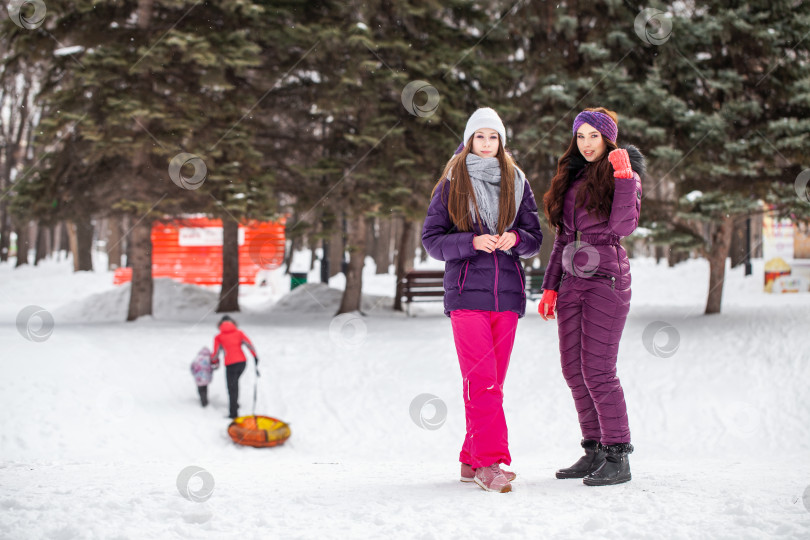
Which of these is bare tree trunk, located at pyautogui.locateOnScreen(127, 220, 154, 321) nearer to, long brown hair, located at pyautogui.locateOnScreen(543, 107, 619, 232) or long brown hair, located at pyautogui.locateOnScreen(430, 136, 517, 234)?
long brown hair, located at pyautogui.locateOnScreen(430, 136, 517, 234)

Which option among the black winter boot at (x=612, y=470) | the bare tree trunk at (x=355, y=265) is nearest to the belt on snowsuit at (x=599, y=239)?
the black winter boot at (x=612, y=470)

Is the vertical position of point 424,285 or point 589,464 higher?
point 424,285

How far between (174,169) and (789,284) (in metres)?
15.8

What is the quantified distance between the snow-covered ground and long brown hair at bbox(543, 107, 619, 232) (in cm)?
159

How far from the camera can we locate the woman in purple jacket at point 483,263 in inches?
157

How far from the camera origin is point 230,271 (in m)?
17.3

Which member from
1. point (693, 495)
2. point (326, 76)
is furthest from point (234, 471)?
point (326, 76)

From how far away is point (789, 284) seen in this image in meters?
18.4

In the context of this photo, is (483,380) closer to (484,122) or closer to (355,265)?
(484,122)

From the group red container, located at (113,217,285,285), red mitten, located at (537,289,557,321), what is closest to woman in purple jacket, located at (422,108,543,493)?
red mitten, located at (537,289,557,321)

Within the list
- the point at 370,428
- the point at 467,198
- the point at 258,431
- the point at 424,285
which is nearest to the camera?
the point at 467,198

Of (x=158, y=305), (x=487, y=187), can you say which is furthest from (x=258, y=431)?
(x=158, y=305)

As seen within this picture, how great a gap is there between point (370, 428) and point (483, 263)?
6.13 meters

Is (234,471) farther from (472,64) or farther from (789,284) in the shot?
(789,284)
